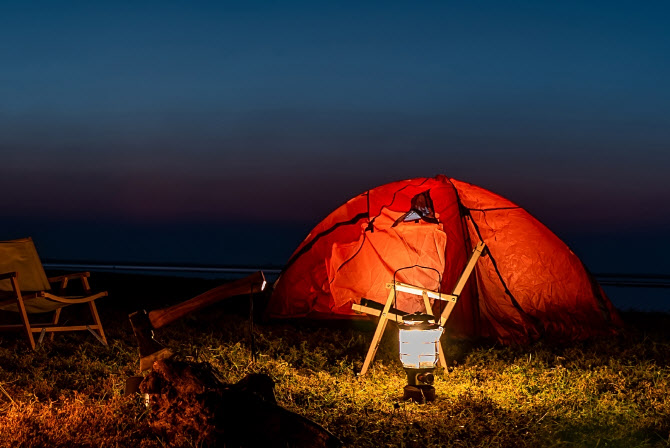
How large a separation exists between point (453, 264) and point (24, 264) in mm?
4386

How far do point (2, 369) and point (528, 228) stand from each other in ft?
16.9

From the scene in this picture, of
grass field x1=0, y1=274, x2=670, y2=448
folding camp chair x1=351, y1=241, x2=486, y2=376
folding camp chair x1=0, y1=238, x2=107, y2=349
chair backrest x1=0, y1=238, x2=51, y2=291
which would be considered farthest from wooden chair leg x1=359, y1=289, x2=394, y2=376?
chair backrest x1=0, y1=238, x2=51, y2=291

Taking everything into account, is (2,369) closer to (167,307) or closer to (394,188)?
(167,307)

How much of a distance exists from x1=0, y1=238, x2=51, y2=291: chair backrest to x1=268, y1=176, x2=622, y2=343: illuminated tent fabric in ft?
8.23

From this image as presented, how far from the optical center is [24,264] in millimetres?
6949

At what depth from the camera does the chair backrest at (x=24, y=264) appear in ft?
22.6

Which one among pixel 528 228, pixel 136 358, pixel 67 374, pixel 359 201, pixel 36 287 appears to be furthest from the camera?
pixel 359 201

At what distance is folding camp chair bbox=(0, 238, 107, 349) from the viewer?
20.1 feet

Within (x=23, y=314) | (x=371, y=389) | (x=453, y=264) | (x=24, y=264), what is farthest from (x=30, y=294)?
(x=453, y=264)

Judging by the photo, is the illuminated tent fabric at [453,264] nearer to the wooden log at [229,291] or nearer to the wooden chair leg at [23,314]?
the wooden chair leg at [23,314]

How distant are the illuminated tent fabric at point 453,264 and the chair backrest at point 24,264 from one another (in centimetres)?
251

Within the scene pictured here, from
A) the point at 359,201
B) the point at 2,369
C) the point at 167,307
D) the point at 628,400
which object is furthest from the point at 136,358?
the point at 628,400

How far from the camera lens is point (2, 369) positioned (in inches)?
208

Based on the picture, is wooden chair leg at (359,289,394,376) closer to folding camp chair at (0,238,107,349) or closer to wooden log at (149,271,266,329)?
wooden log at (149,271,266,329)
